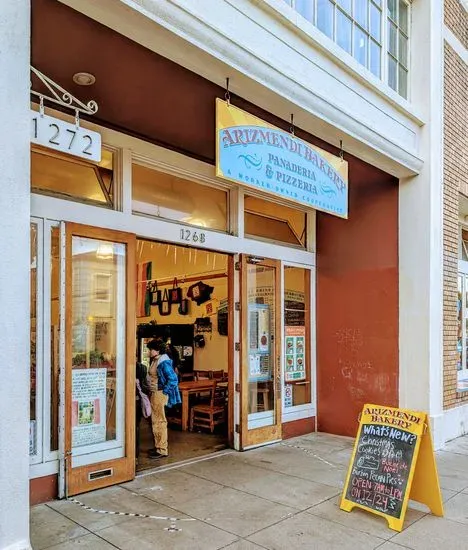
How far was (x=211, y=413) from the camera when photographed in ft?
26.0

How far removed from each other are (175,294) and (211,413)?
11.5 feet

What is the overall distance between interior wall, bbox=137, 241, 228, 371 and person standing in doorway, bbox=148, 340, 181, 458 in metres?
3.14

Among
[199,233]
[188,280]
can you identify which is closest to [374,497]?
[199,233]

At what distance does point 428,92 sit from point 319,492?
5.42 metres

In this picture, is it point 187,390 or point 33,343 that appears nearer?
point 33,343

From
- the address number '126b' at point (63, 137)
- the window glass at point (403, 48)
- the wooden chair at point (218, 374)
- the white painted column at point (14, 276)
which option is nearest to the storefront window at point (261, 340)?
the wooden chair at point (218, 374)

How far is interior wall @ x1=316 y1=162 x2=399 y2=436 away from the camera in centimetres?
740

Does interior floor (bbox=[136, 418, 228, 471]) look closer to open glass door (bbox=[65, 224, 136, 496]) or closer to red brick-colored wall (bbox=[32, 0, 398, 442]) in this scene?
open glass door (bbox=[65, 224, 136, 496])

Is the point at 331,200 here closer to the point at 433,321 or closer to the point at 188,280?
the point at 433,321

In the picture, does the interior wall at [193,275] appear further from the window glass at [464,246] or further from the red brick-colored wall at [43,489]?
the red brick-colored wall at [43,489]

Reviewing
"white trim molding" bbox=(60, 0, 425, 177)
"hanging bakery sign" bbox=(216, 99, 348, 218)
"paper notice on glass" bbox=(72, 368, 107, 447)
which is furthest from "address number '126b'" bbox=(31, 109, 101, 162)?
"paper notice on glass" bbox=(72, 368, 107, 447)

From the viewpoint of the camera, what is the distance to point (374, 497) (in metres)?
4.61

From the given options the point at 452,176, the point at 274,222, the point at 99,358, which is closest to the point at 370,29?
the point at 452,176

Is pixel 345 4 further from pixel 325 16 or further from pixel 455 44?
pixel 455 44
